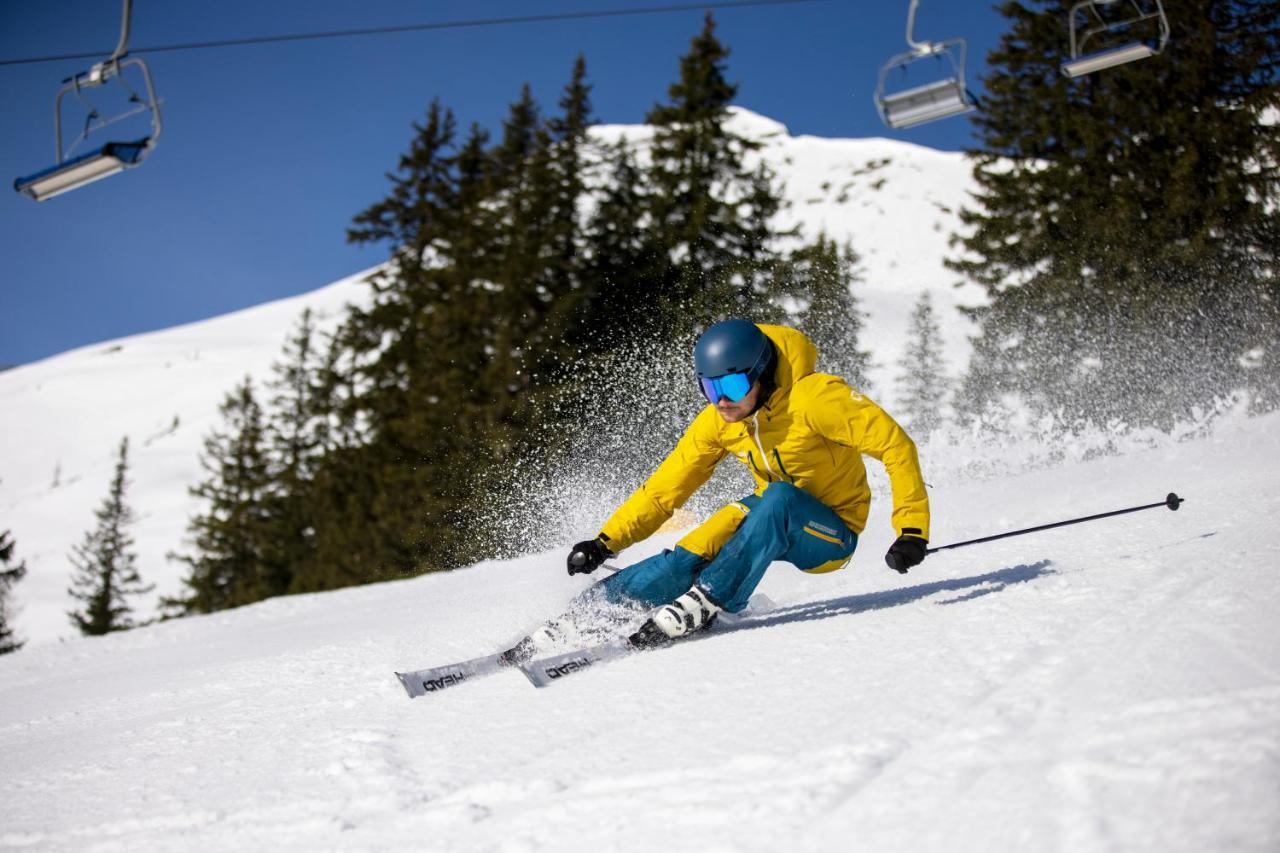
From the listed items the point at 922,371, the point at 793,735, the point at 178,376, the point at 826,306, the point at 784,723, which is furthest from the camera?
the point at 178,376

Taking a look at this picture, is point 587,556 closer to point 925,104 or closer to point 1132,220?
point 925,104

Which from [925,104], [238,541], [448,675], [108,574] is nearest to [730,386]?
[448,675]

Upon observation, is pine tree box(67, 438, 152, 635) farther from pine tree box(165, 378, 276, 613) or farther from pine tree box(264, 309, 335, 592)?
pine tree box(264, 309, 335, 592)

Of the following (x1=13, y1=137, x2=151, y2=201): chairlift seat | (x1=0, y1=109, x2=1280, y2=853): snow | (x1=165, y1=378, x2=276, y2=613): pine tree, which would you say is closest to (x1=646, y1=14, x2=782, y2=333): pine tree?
(x1=13, y1=137, x2=151, y2=201): chairlift seat

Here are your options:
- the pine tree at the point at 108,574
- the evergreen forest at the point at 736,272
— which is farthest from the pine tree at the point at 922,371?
the pine tree at the point at 108,574

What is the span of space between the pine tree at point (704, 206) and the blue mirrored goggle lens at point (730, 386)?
1311cm

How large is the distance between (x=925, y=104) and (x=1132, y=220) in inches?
390

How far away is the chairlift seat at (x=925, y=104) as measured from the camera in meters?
7.61

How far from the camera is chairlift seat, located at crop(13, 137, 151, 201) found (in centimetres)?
791

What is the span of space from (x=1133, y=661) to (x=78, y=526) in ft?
207

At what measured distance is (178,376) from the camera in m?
78.8

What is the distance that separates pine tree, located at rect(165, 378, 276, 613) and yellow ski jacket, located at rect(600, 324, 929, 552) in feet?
88.5

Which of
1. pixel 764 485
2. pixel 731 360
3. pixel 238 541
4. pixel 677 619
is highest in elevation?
pixel 731 360

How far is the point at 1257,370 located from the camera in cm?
1277
